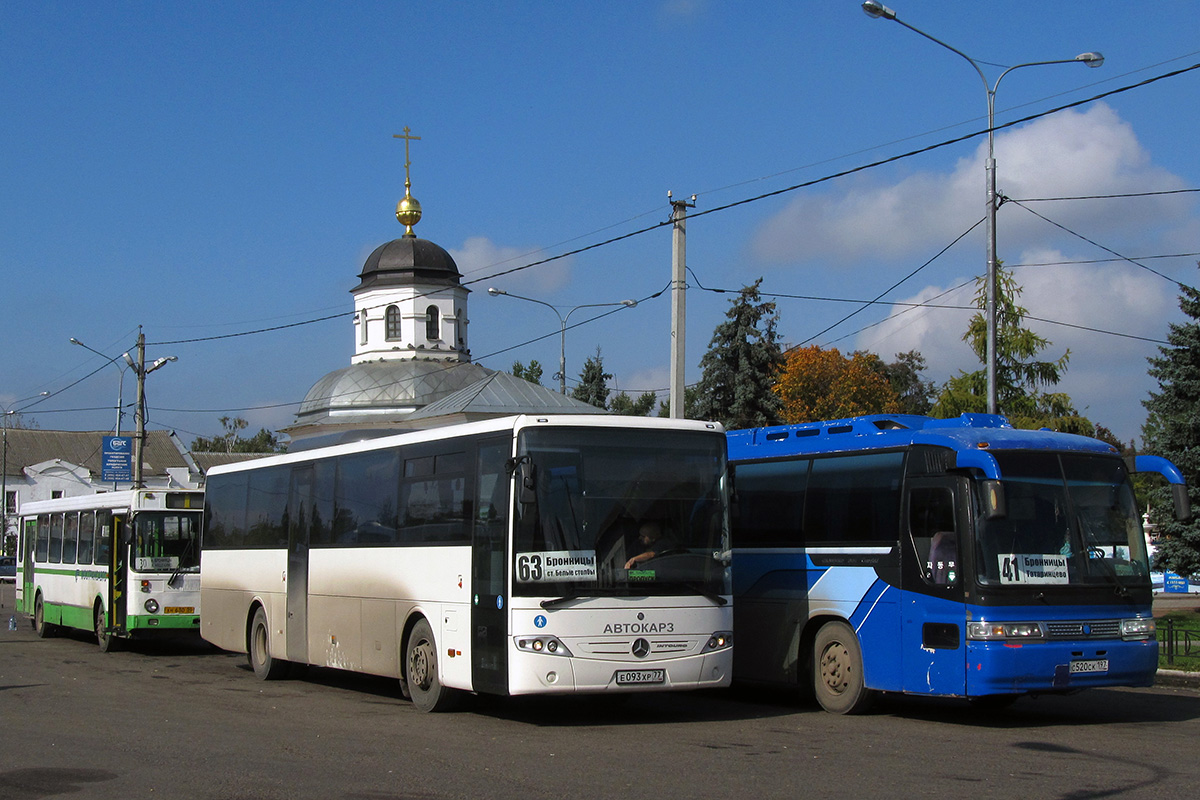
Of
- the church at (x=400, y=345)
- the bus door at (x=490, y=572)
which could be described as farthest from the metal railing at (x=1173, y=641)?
the church at (x=400, y=345)

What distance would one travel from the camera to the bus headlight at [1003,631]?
37.7 feet

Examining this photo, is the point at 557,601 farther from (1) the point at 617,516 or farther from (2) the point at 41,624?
(2) the point at 41,624

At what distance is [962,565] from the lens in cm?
1177

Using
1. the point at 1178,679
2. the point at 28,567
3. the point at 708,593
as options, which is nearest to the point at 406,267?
the point at 28,567

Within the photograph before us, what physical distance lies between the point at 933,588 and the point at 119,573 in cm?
1480

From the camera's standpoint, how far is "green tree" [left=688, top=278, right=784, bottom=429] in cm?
5619

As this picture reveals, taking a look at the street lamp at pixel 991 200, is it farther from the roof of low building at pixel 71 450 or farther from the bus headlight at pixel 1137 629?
the roof of low building at pixel 71 450

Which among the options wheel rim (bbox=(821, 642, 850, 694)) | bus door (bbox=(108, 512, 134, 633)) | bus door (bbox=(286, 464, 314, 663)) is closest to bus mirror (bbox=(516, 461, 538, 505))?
wheel rim (bbox=(821, 642, 850, 694))

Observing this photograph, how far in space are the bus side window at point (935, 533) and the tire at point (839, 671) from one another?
132 cm

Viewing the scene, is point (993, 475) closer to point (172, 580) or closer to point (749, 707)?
point (749, 707)

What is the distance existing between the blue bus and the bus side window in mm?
13

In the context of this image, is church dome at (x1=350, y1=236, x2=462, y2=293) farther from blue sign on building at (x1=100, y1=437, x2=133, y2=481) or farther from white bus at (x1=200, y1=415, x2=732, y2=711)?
white bus at (x1=200, y1=415, x2=732, y2=711)

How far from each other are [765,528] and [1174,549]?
19.5 metres

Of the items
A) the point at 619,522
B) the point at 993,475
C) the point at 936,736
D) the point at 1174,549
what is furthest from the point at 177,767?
the point at 1174,549
